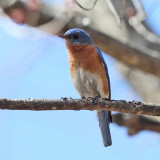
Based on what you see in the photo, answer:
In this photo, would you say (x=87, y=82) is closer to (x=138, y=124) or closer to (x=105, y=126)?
(x=105, y=126)

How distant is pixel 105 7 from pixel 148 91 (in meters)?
2.34

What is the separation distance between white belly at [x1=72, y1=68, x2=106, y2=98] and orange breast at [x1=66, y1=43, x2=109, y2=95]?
5cm

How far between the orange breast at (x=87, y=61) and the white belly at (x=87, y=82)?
0.05m

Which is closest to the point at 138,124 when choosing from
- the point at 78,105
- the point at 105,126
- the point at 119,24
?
the point at 105,126

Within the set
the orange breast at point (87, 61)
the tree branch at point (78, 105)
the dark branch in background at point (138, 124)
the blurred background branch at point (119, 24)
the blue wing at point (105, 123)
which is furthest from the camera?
the blurred background branch at point (119, 24)

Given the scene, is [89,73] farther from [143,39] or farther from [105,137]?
[143,39]

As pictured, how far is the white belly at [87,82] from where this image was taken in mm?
5648

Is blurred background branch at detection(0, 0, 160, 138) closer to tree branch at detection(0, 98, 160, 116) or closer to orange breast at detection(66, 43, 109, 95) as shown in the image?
orange breast at detection(66, 43, 109, 95)

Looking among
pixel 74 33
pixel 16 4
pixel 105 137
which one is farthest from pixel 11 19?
pixel 105 137

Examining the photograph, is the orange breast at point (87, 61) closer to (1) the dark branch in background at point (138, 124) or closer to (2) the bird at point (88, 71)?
(2) the bird at point (88, 71)

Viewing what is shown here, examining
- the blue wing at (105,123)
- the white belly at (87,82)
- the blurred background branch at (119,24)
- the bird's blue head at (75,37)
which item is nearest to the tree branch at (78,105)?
the white belly at (87,82)

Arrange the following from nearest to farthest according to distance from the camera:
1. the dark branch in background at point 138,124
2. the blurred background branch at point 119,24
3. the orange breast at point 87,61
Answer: the orange breast at point 87,61, the dark branch in background at point 138,124, the blurred background branch at point 119,24

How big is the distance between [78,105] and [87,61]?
1487mm

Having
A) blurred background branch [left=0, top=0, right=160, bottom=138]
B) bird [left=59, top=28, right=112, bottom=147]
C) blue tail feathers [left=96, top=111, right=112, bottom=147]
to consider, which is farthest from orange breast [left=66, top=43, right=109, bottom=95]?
blurred background branch [left=0, top=0, right=160, bottom=138]
